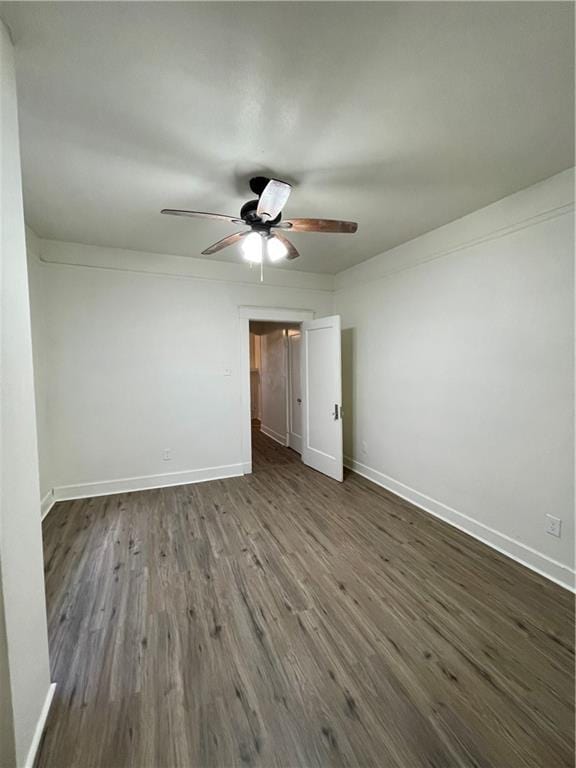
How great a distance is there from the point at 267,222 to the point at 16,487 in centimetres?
196

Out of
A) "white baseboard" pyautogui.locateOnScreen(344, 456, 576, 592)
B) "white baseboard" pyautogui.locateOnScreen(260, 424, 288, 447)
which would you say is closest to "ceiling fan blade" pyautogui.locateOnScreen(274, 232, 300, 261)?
"white baseboard" pyautogui.locateOnScreen(344, 456, 576, 592)

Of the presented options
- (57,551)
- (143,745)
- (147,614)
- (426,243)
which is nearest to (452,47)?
(426,243)

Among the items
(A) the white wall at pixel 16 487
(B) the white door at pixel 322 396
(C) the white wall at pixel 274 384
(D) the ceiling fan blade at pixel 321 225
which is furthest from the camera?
(C) the white wall at pixel 274 384

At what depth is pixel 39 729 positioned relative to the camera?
118cm

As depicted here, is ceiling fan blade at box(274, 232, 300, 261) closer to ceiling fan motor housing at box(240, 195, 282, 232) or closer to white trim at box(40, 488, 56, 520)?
ceiling fan motor housing at box(240, 195, 282, 232)

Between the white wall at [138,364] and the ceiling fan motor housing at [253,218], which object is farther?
the white wall at [138,364]

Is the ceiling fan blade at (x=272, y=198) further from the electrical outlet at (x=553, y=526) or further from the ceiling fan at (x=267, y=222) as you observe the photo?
the electrical outlet at (x=553, y=526)

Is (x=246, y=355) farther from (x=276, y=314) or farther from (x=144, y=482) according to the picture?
(x=144, y=482)

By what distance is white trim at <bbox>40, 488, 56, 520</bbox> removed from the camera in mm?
2931

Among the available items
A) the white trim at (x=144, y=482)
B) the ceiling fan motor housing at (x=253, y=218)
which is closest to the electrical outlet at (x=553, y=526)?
the ceiling fan motor housing at (x=253, y=218)

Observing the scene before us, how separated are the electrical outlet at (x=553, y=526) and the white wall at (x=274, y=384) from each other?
151 inches

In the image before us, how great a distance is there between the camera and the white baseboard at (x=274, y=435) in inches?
219

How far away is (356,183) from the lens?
2.10 meters

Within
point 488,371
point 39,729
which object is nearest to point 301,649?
point 39,729
